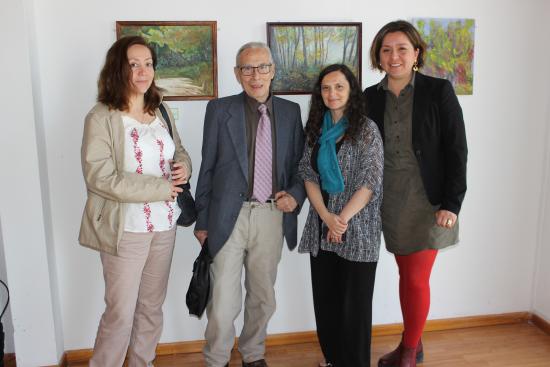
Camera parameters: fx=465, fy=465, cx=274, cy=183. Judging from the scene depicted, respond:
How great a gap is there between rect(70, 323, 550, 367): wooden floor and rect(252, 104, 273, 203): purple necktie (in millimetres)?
1045

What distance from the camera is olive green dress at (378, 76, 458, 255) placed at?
214cm

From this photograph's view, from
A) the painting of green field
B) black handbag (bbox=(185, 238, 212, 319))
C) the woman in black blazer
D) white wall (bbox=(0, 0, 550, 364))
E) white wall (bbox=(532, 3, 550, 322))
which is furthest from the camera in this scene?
white wall (bbox=(532, 3, 550, 322))

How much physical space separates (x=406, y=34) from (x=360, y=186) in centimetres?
71

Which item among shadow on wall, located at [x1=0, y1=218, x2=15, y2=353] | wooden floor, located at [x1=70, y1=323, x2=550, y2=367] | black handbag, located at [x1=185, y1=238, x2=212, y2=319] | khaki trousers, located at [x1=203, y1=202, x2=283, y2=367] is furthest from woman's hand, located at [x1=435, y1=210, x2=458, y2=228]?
shadow on wall, located at [x1=0, y1=218, x2=15, y2=353]

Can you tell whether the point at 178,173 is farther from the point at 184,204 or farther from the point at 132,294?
the point at 132,294

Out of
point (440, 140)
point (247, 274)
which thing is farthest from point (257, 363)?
point (440, 140)

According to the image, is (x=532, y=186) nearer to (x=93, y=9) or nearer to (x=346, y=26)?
(x=346, y=26)

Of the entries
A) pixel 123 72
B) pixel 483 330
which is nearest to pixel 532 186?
pixel 483 330

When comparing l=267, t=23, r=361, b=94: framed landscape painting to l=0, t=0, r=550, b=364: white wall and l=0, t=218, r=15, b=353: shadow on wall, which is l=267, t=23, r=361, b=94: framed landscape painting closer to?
l=0, t=0, r=550, b=364: white wall

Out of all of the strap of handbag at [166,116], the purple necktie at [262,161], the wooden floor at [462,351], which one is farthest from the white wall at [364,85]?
the purple necktie at [262,161]

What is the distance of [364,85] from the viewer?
8.73 feet

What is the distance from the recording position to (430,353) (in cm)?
267

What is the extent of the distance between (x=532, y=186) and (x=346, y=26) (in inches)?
61.2

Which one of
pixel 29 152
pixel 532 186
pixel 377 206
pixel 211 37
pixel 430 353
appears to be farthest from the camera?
pixel 532 186
